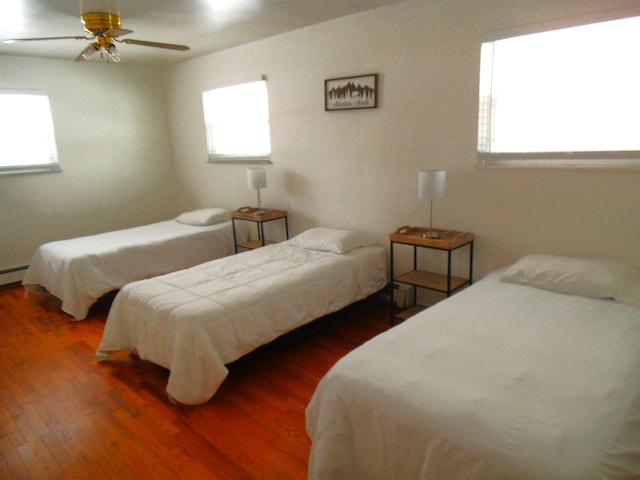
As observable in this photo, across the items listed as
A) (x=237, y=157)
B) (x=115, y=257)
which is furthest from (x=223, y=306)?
(x=237, y=157)

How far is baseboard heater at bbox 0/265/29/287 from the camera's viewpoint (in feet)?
14.6

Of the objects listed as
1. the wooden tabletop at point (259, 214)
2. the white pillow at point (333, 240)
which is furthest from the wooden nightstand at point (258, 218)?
the white pillow at point (333, 240)

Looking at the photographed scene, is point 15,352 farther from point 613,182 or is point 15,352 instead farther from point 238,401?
point 613,182

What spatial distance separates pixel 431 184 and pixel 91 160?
4128 millimetres

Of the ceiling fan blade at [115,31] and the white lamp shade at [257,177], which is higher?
the ceiling fan blade at [115,31]

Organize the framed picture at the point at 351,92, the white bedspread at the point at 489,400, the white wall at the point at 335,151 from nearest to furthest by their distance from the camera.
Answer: the white bedspread at the point at 489,400 < the white wall at the point at 335,151 < the framed picture at the point at 351,92

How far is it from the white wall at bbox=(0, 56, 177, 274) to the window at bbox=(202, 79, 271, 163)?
99 cm

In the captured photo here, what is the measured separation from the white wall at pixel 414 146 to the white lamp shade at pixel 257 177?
21 cm

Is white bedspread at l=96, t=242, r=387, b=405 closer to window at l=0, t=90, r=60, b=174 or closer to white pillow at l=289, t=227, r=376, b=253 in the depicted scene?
white pillow at l=289, t=227, r=376, b=253

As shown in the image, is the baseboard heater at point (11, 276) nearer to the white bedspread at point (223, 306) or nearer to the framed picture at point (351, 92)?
the white bedspread at point (223, 306)

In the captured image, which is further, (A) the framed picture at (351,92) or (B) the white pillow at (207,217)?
(B) the white pillow at (207,217)

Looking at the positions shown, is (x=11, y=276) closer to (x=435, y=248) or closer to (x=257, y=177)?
(x=257, y=177)

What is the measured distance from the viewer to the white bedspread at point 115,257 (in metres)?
3.63

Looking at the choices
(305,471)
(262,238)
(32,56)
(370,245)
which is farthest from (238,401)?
(32,56)
